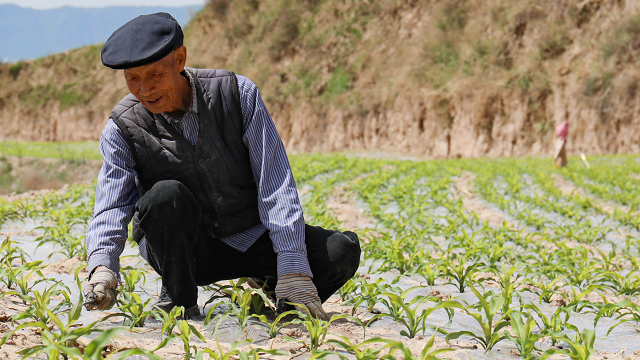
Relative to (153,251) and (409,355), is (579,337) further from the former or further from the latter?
(153,251)

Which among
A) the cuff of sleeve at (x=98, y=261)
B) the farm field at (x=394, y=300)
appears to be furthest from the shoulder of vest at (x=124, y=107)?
the farm field at (x=394, y=300)

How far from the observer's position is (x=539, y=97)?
793 inches

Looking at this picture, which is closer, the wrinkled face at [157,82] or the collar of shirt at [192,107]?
the wrinkled face at [157,82]

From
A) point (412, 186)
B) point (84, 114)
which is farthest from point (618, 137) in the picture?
point (84, 114)

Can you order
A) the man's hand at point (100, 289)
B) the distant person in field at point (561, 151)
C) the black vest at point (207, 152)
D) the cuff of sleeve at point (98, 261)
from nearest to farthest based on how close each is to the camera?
the man's hand at point (100, 289) → the cuff of sleeve at point (98, 261) → the black vest at point (207, 152) → the distant person in field at point (561, 151)

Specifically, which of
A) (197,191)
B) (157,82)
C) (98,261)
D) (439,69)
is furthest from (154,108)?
(439,69)

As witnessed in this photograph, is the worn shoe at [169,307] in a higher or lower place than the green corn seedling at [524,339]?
lower

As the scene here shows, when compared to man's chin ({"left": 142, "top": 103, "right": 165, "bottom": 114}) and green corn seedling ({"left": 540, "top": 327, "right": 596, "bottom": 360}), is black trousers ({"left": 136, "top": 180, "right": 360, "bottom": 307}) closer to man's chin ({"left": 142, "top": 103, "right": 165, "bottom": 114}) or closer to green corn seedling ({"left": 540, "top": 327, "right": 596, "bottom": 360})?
man's chin ({"left": 142, "top": 103, "right": 165, "bottom": 114})

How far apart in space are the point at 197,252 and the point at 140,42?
102 cm

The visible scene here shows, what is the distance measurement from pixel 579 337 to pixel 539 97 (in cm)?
1947

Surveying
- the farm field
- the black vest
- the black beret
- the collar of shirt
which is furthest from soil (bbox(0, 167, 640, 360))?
the black beret

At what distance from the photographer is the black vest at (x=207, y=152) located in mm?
2609

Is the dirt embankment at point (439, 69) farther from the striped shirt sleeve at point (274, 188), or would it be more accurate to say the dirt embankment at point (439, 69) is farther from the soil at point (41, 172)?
the striped shirt sleeve at point (274, 188)

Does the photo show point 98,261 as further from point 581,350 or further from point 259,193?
point 581,350
